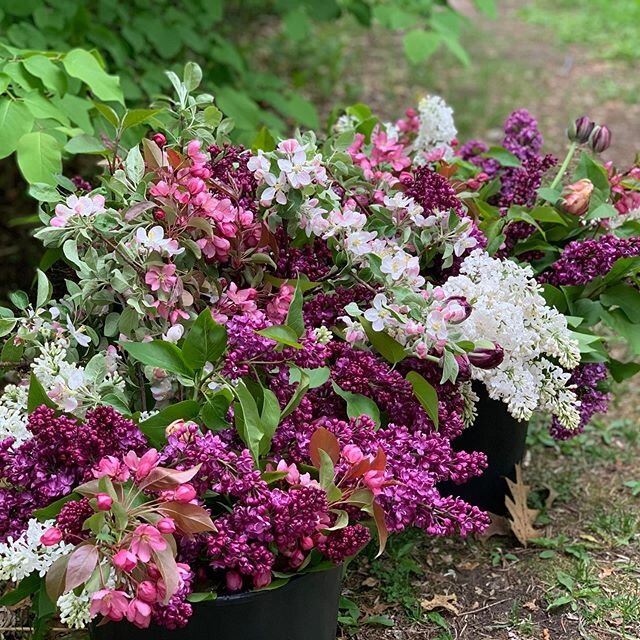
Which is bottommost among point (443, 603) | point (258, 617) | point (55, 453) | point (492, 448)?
point (443, 603)

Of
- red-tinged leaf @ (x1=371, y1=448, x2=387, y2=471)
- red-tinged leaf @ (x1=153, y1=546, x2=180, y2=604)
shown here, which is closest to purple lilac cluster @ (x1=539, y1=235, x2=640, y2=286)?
red-tinged leaf @ (x1=371, y1=448, x2=387, y2=471)

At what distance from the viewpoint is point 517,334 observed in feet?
5.65

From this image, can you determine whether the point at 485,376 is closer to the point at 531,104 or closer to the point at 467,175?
the point at 467,175

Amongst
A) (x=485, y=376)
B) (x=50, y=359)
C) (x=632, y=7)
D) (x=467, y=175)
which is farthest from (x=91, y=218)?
(x=632, y=7)

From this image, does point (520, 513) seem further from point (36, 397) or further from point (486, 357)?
point (36, 397)

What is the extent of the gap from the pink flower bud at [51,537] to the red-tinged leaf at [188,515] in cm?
13

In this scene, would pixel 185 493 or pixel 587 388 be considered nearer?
pixel 185 493

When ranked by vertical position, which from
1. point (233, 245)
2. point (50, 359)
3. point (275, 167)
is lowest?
point (50, 359)

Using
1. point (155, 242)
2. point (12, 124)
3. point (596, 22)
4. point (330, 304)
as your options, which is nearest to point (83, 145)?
point (12, 124)

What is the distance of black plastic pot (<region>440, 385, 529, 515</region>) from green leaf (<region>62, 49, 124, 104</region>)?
39.3 inches

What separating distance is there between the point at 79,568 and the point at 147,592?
0.31 feet

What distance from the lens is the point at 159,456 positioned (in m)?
1.39

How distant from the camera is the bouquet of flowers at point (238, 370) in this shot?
4.45 feet

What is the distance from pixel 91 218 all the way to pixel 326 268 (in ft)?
1.46
